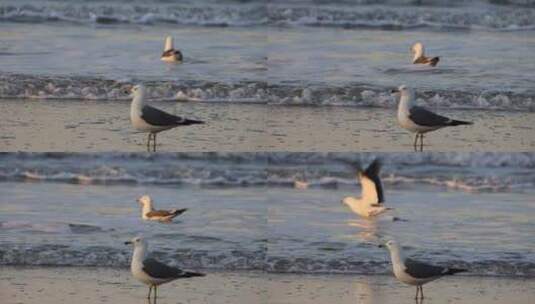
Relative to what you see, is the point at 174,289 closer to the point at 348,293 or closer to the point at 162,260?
the point at 162,260

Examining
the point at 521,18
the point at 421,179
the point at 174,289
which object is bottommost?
the point at 174,289

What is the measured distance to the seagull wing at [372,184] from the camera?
6824mm

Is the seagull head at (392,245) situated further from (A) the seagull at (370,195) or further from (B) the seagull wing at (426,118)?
(B) the seagull wing at (426,118)

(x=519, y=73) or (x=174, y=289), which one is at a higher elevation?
(x=519, y=73)

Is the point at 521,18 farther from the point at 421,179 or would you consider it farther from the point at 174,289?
the point at 174,289

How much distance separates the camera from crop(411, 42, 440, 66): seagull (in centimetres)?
671

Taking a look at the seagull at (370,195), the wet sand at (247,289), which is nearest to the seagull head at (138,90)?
the wet sand at (247,289)

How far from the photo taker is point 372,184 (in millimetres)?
6836

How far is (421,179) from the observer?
6.91 metres

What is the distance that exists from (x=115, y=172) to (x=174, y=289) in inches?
18.0

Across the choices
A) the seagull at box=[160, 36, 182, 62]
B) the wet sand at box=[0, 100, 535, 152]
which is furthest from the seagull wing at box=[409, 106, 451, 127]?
the seagull at box=[160, 36, 182, 62]

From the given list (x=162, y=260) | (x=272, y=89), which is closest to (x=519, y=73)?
(x=272, y=89)

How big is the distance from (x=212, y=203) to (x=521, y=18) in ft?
4.07

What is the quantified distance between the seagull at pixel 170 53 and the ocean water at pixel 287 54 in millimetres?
29
